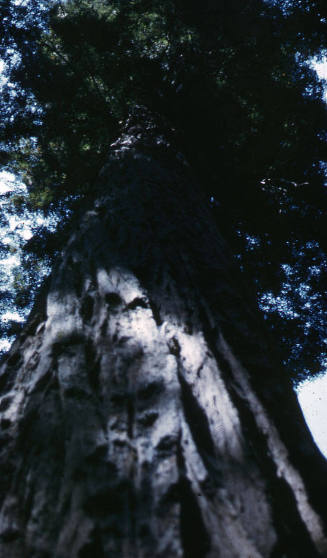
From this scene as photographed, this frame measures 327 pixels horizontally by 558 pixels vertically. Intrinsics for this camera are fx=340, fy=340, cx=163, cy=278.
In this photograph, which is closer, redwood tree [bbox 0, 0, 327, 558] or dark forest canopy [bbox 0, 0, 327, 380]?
redwood tree [bbox 0, 0, 327, 558]

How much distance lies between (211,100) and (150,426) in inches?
281

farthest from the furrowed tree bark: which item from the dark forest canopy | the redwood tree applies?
the dark forest canopy

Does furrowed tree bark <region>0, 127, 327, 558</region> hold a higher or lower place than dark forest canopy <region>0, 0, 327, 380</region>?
lower

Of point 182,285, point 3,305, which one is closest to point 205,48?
point 182,285

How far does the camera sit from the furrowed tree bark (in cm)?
82

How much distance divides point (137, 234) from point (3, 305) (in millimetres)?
9820

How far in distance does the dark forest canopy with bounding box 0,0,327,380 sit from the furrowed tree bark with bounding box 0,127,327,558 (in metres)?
5.35

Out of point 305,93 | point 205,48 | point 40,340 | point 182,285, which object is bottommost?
point 40,340

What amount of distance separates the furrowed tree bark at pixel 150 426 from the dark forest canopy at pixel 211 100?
5351 millimetres

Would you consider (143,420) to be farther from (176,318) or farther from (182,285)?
(182,285)

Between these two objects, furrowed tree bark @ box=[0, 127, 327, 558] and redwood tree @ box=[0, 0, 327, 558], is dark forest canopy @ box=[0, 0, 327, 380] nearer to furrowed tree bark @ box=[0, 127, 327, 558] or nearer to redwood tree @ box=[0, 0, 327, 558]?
redwood tree @ box=[0, 0, 327, 558]

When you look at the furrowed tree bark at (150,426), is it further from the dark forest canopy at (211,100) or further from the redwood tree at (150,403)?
the dark forest canopy at (211,100)

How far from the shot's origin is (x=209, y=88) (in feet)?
22.5

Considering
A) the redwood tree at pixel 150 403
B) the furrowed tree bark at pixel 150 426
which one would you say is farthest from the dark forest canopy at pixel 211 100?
the furrowed tree bark at pixel 150 426
